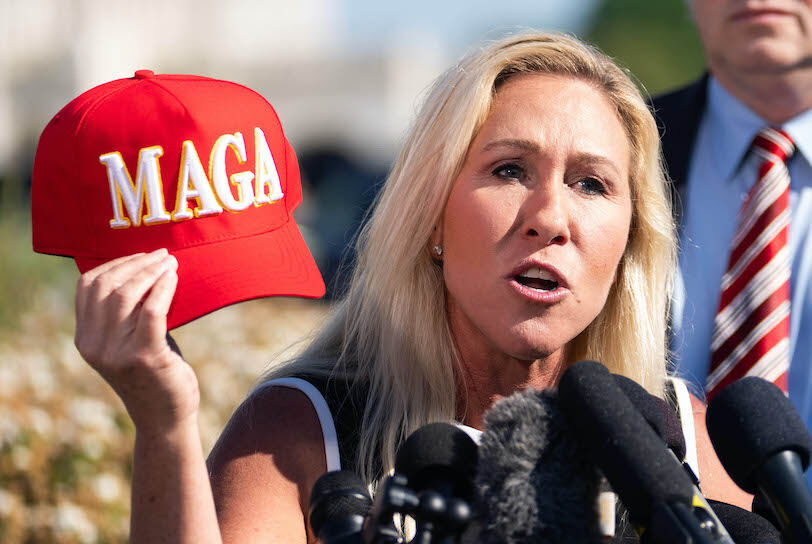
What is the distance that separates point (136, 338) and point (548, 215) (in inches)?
39.6

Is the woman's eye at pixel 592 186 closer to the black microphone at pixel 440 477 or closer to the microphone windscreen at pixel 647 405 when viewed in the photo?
the microphone windscreen at pixel 647 405

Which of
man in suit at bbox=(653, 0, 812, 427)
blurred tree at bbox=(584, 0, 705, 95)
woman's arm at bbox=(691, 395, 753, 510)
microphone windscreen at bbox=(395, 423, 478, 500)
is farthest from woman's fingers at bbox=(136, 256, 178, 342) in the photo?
blurred tree at bbox=(584, 0, 705, 95)

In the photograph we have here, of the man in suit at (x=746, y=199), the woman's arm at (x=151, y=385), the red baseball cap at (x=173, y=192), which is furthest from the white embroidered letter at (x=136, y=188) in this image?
the man in suit at (x=746, y=199)

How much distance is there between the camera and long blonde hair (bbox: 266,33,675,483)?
2508 mm

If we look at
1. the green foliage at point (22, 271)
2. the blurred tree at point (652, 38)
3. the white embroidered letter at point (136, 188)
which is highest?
the white embroidered letter at point (136, 188)

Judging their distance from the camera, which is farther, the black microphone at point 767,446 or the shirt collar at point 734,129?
the shirt collar at point 734,129

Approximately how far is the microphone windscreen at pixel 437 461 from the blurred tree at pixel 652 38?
40.9 meters

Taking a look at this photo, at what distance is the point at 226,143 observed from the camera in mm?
2203

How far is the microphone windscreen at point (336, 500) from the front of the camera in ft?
5.11

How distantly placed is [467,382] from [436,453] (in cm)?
106

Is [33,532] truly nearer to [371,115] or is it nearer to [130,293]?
[130,293]

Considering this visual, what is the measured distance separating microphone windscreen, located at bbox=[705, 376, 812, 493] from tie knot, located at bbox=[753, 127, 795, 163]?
6.80 ft

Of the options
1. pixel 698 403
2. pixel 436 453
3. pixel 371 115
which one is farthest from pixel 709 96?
pixel 371 115

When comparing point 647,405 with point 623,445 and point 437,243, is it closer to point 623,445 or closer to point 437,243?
point 623,445
